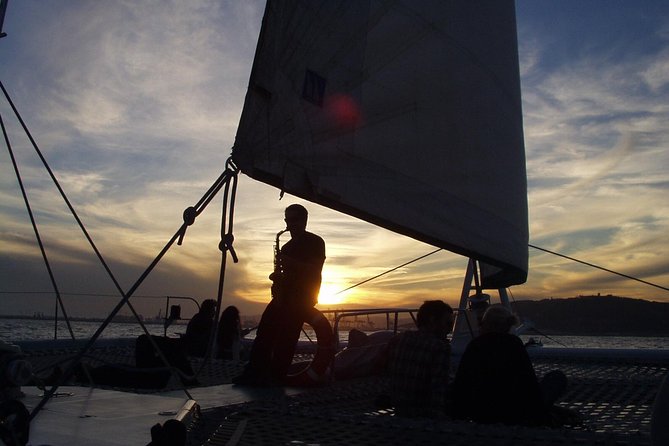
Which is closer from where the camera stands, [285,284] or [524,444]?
[524,444]

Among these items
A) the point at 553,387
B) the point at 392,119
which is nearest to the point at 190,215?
the point at 392,119

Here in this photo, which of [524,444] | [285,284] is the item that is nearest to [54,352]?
Result: [285,284]

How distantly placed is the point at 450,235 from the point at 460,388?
126 cm

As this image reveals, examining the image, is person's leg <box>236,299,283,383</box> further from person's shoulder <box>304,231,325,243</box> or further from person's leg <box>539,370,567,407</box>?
person's leg <box>539,370,567,407</box>

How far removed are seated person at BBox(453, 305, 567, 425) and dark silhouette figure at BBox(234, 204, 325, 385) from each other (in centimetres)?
140

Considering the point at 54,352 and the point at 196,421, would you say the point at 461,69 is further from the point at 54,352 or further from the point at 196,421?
the point at 54,352

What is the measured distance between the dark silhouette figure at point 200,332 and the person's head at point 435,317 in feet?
11.6

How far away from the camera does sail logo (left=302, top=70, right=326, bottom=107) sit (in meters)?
3.69

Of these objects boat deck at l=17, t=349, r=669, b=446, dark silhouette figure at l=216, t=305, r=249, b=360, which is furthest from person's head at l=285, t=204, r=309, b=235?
dark silhouette figure at l=216, t=305, r=249, b=360

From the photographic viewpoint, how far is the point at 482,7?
5.41 metres

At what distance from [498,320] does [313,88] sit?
1.74 metres

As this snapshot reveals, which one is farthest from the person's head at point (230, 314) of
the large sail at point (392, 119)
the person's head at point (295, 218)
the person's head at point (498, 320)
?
the person's head at point (498, 320)

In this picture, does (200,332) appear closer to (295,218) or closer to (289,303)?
(289,303)

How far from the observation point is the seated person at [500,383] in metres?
3.16
